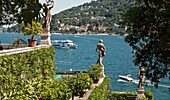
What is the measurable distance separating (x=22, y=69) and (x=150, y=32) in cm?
548

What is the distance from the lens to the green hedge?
39.9 feet

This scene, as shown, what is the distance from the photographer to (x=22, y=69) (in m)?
14.3

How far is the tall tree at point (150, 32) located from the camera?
11422 mm

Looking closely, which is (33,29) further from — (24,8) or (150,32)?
(150,32)

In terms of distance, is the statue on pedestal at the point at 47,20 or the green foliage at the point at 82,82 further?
the statue on pedestal at the point at 47,20

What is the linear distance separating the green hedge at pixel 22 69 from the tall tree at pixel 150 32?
4.15 m

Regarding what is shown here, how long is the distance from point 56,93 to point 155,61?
3.81 m

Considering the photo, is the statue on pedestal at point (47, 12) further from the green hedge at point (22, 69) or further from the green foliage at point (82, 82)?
the green foliage at point (82, 82)

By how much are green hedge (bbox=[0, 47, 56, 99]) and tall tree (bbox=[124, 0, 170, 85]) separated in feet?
13.6

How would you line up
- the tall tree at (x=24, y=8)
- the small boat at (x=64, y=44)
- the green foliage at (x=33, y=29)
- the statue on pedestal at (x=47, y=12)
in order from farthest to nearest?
the small boat at (x=64, y=44), the green foliage at (x=33, y=29), the statue on pedestal at (x=47, y=12), the tall tree at (x=24, y=8)

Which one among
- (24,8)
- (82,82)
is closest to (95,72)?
(82,82)

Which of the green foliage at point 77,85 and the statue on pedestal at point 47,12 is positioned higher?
the statue on pedestal at point 47,12

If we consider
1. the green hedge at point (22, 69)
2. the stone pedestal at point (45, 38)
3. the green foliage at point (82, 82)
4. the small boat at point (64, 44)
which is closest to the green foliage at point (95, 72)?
the green foliage at point (82, 82)

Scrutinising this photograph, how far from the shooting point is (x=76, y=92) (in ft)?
57.7
